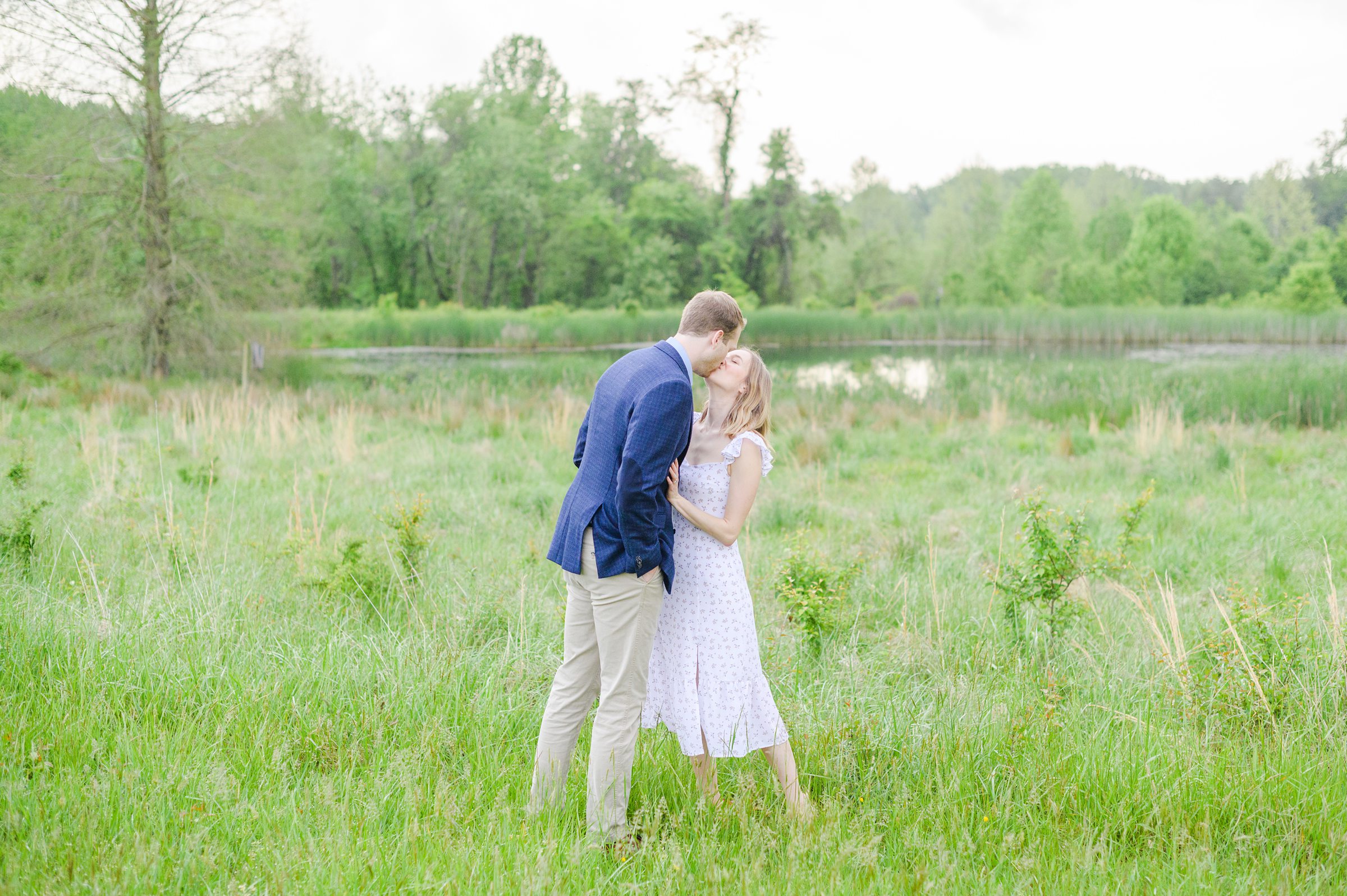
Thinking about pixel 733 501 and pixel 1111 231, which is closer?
pixel 733 501

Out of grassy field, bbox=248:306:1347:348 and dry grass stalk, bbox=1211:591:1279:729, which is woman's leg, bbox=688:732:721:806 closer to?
dry grass stalk, bbox=1211:591:1279:729

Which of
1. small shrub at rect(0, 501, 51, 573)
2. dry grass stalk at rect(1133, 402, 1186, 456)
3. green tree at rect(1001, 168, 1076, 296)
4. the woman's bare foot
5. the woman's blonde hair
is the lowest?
the woman's bare foot

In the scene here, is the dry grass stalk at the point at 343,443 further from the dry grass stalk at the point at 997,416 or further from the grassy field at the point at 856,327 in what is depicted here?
the grassy field at the point at 856,327

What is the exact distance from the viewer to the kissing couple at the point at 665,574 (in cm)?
257

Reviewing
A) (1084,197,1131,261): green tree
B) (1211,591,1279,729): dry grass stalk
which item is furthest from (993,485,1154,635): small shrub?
(1084,197,1131,261): green tree

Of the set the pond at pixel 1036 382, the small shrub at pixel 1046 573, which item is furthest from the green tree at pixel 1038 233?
the small shrub at pixel 1046 573

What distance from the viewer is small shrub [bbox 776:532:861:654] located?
170 inches

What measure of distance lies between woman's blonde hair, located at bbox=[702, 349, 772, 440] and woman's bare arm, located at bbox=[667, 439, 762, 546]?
0.18 ft

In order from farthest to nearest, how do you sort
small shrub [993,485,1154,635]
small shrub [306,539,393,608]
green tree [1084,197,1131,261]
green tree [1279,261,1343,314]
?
green tree [1084,197,1131,261], green tree [1279,261,1343,314], small shrub [306,539,393,608], small shrub [993,485,1154,635]

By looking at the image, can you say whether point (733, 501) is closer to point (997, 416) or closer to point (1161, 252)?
point (997, 416)

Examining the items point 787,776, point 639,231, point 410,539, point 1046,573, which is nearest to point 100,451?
point 410,539

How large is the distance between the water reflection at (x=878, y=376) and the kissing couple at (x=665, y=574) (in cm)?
1304

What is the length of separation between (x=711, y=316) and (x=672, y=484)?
51 centimetres

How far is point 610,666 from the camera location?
106 inches
